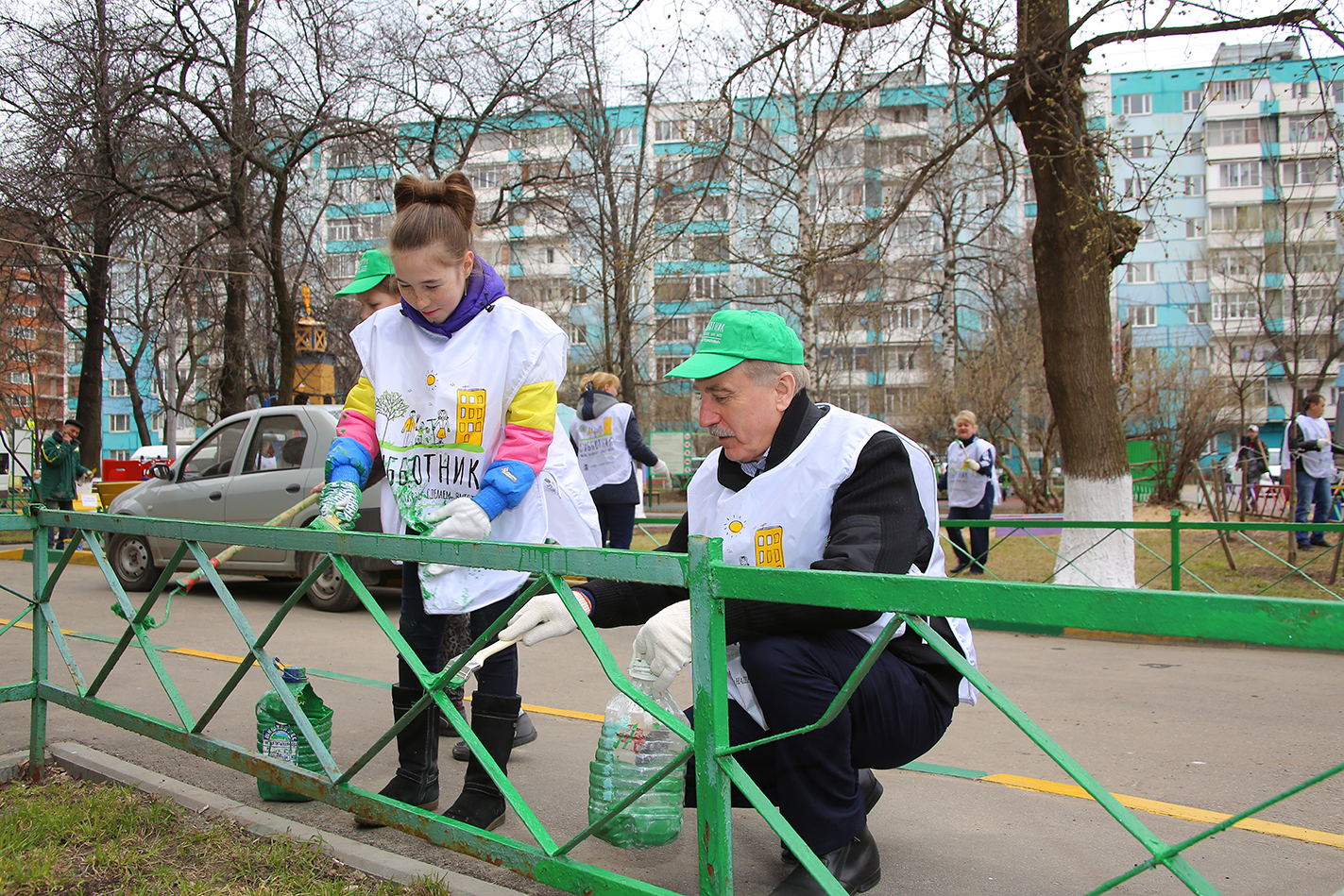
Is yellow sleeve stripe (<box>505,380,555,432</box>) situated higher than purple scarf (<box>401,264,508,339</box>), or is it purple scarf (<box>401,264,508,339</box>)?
purple scarf (<box>401,264,508,339</box>)

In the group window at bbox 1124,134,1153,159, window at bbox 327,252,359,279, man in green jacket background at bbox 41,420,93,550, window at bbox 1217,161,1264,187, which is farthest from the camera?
window at bbox 1217,161,1264,187

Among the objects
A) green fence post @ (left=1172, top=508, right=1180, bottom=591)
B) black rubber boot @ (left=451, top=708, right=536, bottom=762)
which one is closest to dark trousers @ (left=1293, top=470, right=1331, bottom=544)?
green fence post @ (left=1172, top=508, right=1180, bottom=591)

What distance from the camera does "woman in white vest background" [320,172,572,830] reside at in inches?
110

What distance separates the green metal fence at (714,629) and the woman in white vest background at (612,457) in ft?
17.1

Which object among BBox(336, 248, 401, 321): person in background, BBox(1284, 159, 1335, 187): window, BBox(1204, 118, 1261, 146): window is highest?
BBox(1204, 118, 1261, 146): window

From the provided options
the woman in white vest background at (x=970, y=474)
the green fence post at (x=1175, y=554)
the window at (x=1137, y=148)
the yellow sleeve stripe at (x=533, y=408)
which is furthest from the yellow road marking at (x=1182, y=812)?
the woman in white vest background at (x=970, y=474)

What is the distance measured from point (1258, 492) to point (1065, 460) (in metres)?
8.32

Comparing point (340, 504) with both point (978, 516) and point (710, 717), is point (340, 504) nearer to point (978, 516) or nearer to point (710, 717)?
point (710, 717)

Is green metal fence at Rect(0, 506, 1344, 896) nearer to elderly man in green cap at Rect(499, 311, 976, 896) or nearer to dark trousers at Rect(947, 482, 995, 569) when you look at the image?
elderly man in green cap at Rect(499, 311, 976, 896)

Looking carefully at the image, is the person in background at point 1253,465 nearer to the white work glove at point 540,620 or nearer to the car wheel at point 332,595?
the car wheel at point 332,595

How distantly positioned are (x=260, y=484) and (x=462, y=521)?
627 cm

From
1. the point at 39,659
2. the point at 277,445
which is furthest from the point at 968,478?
the point at 39,659

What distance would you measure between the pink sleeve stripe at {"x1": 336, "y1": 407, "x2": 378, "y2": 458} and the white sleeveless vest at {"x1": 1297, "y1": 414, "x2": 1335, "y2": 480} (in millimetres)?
11167

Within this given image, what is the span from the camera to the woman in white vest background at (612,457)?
26.7 feet
